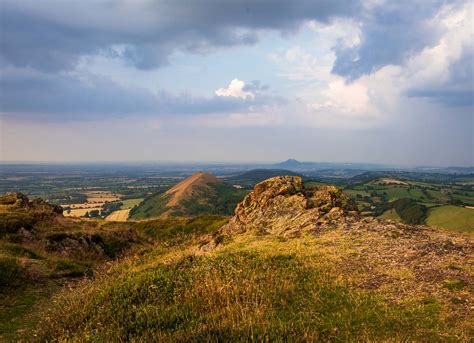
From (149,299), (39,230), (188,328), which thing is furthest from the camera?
(39,230)

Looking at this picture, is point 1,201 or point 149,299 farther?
point 1,201

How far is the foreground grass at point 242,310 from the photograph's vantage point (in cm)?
809

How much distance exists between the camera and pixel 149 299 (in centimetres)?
1098

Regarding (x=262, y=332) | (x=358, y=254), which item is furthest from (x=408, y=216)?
(x=262, y=332)

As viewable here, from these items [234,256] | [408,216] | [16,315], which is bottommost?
[408,216]

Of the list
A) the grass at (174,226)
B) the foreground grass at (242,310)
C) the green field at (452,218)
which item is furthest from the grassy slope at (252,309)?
the green field at (452,218)

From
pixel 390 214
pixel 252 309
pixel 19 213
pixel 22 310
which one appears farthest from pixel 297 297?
pixel 390 214

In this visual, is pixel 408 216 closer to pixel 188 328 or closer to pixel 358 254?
pixel 358 254

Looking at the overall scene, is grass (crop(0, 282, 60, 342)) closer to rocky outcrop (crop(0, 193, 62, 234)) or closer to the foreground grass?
the foreground grass

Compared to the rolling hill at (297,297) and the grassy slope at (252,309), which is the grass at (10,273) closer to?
the rolling hill at (297,297)

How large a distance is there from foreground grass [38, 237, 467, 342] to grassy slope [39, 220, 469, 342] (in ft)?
0.10

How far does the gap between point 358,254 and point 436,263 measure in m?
3.28

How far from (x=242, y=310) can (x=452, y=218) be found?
147m

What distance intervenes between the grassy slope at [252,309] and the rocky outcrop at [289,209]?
9150mm
